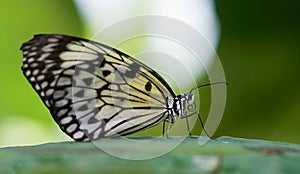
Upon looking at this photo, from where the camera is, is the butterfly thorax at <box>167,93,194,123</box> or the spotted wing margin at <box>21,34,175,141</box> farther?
the butterfly thorax at <box>167,93,194,123</box>

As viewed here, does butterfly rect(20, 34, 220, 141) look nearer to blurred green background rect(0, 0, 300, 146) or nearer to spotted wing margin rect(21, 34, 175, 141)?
spotted wing margin rect(21, 34, 175, 141)

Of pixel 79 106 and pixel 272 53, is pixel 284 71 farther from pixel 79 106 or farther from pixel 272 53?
pixel 79 106

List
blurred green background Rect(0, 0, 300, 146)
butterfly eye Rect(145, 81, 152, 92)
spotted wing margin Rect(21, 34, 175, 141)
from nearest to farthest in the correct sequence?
spotted wing margin Rect(21, 34, 175, 141) < butterfly eye Rect(145, 81, 152, 92) < blurred green background Rect(0, 0, 300, 146)

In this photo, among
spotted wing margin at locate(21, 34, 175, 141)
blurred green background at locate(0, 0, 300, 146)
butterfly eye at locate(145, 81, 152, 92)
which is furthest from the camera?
blurred green background at locate(0, 0, 300, 146)

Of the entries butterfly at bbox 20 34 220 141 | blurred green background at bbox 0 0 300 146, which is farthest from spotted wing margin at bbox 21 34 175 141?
blurred green background at bbox 0 0 300 146

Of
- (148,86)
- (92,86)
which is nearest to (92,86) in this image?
(92,86)

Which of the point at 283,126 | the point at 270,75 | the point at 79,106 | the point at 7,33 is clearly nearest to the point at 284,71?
the point at 270,75

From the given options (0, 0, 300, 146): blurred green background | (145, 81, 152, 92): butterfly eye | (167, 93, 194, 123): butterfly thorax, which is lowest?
(167, 93, 194, 123): butterfly thorax

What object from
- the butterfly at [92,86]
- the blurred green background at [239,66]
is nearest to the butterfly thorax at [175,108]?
Result: the butterfly at [92,86]
